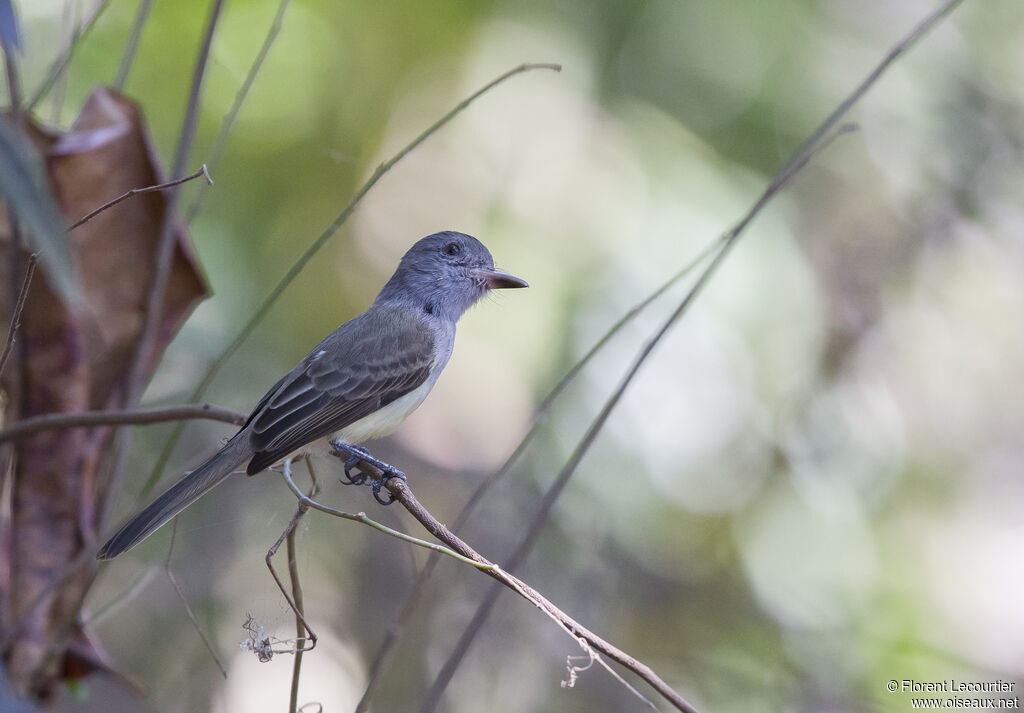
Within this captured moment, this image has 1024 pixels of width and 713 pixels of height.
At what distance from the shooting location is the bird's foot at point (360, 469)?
2.76 metres

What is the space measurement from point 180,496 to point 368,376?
84 centimetres

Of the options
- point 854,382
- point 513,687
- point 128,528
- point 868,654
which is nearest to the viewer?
point 128,528

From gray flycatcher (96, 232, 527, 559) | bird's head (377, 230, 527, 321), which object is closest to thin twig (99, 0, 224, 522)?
gray flycatcher (96, 232, 527, 559)

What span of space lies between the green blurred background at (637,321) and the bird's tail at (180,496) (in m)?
1.41

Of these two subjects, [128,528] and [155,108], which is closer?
[128,528]

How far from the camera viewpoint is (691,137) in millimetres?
5219

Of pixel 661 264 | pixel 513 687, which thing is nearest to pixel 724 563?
pixel 513 687

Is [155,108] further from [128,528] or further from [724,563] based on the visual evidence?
[724,563]

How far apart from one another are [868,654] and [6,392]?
137 inches

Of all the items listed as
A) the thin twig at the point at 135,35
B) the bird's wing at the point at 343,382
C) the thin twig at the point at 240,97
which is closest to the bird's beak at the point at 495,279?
the bird's wing at the point at 343,382

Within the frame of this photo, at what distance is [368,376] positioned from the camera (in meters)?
3.46

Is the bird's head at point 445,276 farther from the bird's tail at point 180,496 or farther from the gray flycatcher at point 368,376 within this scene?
the bird's tail at point 180,496

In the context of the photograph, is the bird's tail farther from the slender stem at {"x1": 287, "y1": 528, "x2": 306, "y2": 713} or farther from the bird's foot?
the slender stem at {"x1": 287, "y1": 528, "x2": 306, "y2": 713}

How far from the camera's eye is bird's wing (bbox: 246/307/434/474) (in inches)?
125
